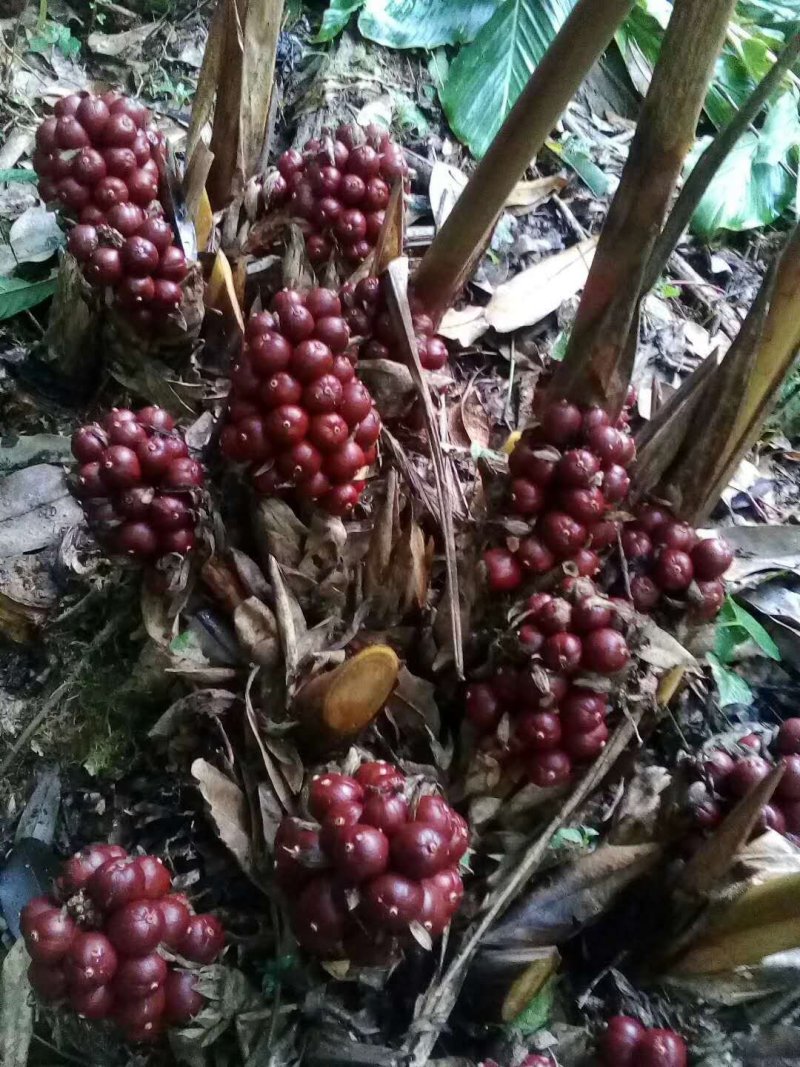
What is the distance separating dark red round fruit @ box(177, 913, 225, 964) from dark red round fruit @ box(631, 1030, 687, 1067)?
50cm

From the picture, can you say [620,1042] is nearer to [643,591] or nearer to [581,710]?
[581,710]

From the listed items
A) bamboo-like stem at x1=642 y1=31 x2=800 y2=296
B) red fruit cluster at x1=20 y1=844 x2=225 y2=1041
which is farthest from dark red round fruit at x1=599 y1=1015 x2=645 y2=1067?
bamboo-like stem at x1=642 y1=31 x2=800 y2=296

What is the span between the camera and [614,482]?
109 centimetres

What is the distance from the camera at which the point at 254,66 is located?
1.46 m

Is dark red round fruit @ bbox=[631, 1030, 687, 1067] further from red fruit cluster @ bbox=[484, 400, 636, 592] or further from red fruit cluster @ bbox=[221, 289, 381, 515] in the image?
red fruit cluster @ bbox=[221, 289, 381, 515]

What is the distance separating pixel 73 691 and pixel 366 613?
0.46 metres

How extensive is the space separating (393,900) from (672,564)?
541 mm

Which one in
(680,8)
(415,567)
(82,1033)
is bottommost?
(82,1033)

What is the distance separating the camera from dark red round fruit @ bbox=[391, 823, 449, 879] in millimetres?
878

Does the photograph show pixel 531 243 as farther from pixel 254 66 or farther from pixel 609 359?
pixel 609 359

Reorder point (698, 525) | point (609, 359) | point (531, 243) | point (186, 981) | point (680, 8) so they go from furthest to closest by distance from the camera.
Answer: point (531, 243) → point (698, 525) → point (609, 359) → point (186, 981) → point (680, 8)

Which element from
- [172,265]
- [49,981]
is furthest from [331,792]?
[172,265]

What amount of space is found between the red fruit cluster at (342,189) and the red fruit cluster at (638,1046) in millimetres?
1251

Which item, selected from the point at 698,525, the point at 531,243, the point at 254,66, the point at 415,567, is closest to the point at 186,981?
the point at 415,567
